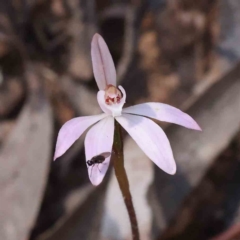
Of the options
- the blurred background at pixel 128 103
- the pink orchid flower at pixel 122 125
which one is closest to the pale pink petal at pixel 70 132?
the pink orchid flower at pixel 122 125

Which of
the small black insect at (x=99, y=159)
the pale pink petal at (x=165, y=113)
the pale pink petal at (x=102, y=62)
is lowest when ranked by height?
the small black insect at (x=99, y=159)

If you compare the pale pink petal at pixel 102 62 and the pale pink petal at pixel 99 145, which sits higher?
the pale pink petal at pixel 102 62

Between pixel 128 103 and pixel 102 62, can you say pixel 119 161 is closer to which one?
pixel 102 62

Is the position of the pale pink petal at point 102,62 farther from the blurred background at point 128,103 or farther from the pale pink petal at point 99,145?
the blurred background at point 128,103

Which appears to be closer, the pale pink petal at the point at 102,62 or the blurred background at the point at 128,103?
the pale pink petal at the point at 102,62

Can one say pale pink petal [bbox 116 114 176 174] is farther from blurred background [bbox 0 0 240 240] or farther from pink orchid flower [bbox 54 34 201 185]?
blurred background [bbox 0 0 240 240]

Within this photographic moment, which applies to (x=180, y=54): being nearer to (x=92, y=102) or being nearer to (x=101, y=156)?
(x=92, y=102)
